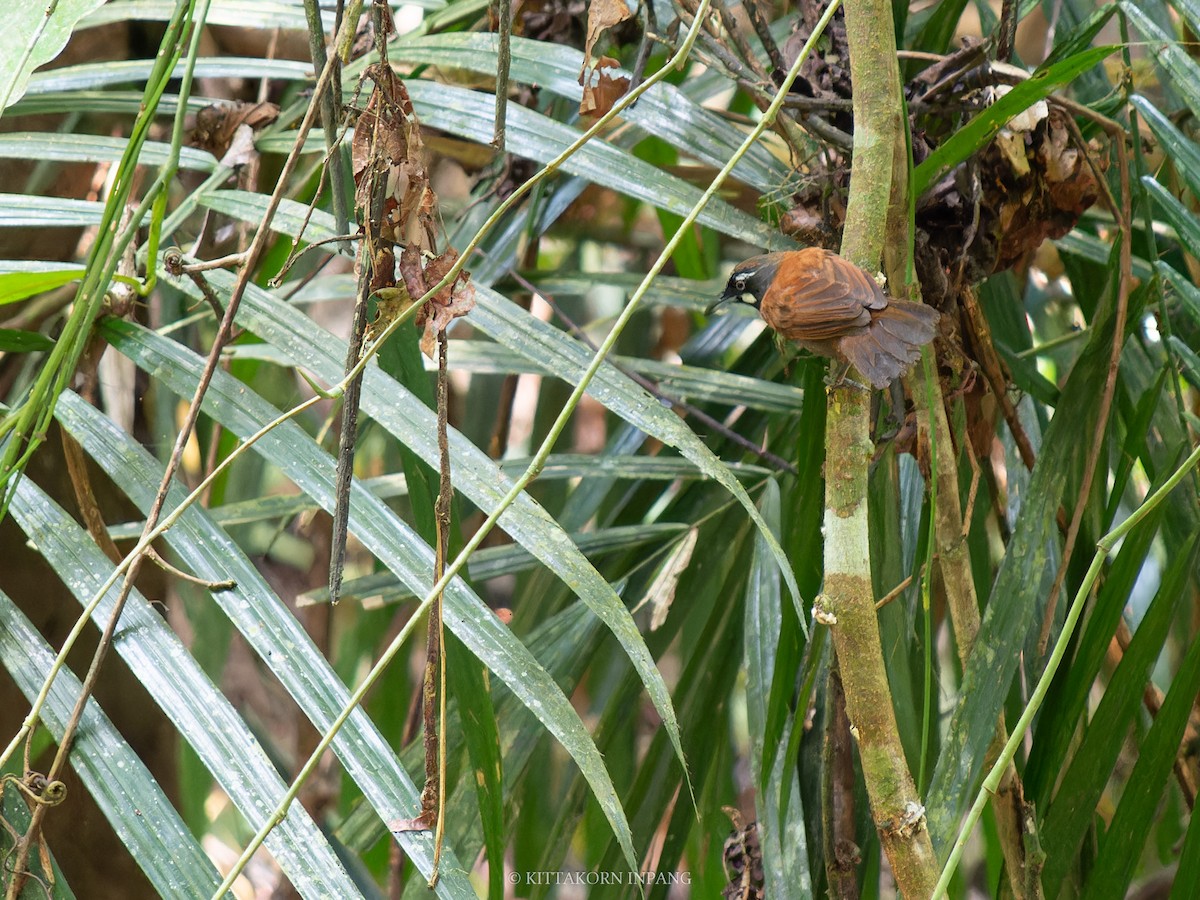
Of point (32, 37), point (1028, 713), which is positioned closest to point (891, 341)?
point (1028, 713)

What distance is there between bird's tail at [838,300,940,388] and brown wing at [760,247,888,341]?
3 cm

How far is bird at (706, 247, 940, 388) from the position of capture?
1.01 metres

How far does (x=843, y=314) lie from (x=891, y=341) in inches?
3.9

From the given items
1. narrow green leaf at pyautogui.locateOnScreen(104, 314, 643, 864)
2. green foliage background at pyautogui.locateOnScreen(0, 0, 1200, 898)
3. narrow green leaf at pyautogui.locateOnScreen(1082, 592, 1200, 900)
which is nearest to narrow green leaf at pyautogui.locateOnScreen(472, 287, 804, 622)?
green foliage background at pyautogui.locateOnScreen(0, 0, 1200, 898)

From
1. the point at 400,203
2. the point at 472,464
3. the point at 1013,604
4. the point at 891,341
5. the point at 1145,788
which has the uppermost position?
the point at 400,203

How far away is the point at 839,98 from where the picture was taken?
1.16 meters

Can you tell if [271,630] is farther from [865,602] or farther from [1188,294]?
[1188,294]

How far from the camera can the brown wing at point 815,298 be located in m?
1.09

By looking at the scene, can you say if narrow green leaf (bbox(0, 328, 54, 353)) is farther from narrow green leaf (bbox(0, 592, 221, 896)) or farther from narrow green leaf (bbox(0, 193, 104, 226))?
narrow green leaf (bbox(0, 592, 221, 896))

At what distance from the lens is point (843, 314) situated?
114 cm

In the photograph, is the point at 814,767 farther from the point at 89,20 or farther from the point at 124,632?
the point at 89,20

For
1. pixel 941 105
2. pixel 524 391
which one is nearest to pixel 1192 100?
pixel 941 105

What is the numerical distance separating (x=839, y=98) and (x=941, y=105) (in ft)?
0.38

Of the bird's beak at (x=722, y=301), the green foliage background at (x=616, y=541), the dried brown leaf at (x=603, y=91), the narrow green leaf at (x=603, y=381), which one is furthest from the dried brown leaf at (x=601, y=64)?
the bird's beak at (x=722, y=301)
